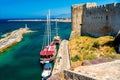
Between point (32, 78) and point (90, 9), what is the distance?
15515mm

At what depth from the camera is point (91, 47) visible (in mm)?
24922

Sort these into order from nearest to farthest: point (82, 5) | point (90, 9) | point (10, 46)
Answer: point (90, 9), point (82, 5), point (10, 46)

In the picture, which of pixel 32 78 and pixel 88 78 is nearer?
pixel 88 78

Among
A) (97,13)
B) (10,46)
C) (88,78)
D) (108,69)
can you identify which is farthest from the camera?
(10,46)

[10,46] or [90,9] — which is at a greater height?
[90,9]

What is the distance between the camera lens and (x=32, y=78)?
22344mm

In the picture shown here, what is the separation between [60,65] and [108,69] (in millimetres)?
12051

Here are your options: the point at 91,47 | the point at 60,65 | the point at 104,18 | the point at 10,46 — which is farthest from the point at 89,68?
the point at 10,46

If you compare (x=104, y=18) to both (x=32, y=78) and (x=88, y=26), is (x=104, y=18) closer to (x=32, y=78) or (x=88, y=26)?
(x=88, y=26)

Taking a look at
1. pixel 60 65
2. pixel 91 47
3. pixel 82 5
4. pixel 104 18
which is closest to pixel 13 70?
pixel 60 65

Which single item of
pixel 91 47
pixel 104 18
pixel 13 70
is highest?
pixel 104 18

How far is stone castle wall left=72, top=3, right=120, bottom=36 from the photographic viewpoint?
2664 cm

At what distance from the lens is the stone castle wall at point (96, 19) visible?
26.6 metres

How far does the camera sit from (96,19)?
31.8 meters
